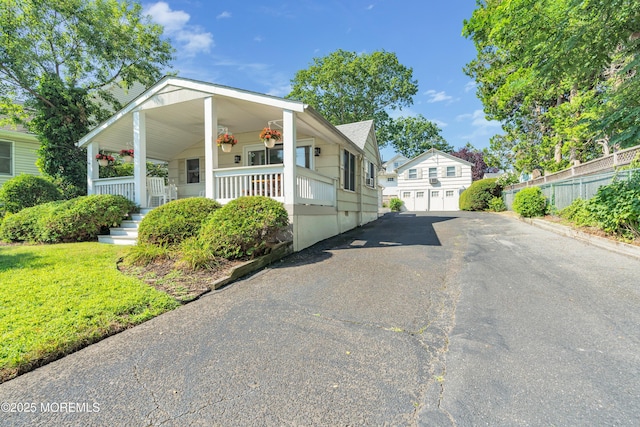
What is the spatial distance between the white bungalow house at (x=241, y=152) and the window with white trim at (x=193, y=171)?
40 millimetres

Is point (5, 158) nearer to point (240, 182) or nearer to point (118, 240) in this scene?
point (118, 240)

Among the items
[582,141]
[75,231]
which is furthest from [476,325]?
[582,141]

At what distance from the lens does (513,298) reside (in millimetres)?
3820

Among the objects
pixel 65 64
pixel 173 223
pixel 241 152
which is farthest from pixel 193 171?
pixel 65 64

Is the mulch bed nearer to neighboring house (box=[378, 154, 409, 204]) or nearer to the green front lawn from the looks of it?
the green front lawn

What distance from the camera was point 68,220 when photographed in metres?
7.25

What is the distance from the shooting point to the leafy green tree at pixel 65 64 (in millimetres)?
10992

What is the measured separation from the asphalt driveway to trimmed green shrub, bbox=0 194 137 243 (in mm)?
5528

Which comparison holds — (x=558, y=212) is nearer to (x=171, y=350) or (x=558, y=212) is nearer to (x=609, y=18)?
(x=609, y=18)

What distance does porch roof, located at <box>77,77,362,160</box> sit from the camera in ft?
23.5

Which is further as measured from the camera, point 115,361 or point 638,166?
point 638,166

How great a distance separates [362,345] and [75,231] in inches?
322

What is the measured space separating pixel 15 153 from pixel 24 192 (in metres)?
5.92

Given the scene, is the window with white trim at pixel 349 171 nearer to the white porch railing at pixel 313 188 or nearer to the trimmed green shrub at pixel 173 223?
the white porch railing at pixel 313 188
